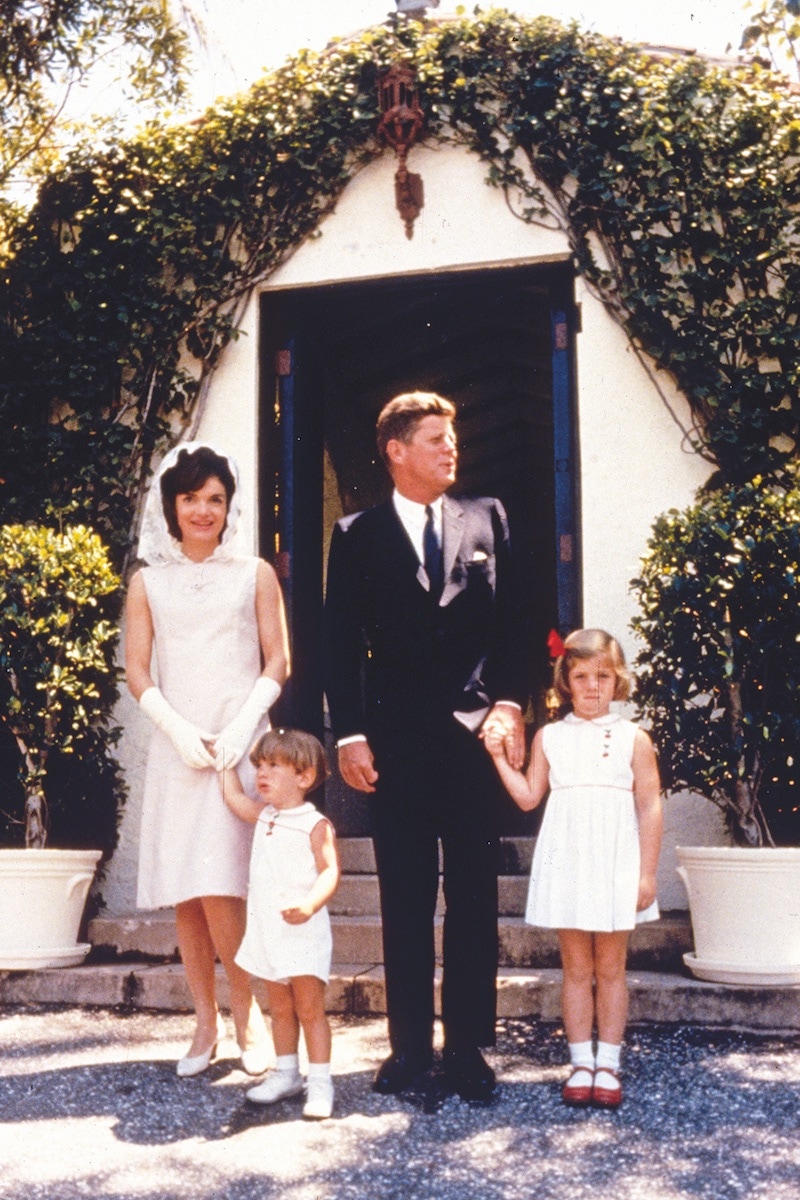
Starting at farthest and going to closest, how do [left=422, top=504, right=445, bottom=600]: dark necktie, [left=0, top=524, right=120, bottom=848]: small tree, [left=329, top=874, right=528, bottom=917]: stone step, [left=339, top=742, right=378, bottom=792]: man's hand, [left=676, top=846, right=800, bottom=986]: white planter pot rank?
[left=329, top=874, right=528, bottom=917]: stone step, [left=0, top=524, right=120, bottom=848]: small tree, [left=676, top=846, right=800, bottom=986]: white planter pot, [left=422, top=504, right=445, bottom=600]: dark necktie, [left=339, top=742, right=378, bottom=792]: man's hand

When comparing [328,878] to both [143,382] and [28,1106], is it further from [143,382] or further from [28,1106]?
[143,382]

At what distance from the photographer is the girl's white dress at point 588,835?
313 cm

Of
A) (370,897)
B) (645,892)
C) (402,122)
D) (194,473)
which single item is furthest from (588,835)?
(402,122)

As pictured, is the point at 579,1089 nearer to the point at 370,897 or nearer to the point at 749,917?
the point at 749,917

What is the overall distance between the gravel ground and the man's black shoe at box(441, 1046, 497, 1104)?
4 centimetres

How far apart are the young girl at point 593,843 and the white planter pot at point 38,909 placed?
7.02 ft

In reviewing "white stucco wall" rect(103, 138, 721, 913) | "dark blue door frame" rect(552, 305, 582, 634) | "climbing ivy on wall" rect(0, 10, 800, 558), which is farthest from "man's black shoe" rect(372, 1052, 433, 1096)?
"climbing ivy on wall" rect(0, 10, 800, 558)

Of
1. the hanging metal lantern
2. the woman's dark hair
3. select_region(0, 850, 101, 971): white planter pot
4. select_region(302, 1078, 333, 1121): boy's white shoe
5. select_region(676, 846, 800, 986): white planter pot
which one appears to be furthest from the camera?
the hanging metal lantern

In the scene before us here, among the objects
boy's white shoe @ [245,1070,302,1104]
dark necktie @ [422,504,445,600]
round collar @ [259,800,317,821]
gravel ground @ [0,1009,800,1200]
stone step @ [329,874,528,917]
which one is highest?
dark necktie @ [422,504,445,600]

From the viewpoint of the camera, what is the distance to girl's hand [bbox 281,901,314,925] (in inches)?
118

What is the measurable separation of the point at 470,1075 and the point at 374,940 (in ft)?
4.74

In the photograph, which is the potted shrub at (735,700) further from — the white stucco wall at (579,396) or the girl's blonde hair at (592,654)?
the girl's blonde hair at (592,654)

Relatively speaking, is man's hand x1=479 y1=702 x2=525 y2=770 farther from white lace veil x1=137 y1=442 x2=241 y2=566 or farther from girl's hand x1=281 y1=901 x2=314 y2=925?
white lace veil x1=137 y1=442 x2=241 y2=566

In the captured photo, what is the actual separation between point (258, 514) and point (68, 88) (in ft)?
8.92
